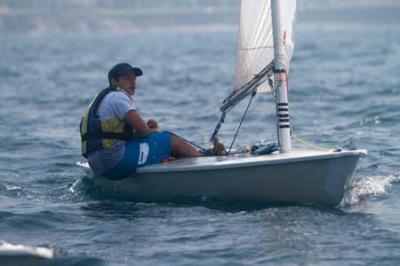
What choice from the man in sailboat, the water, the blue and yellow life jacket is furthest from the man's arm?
the water

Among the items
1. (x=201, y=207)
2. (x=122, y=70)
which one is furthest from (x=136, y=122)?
(x=201, y=207)

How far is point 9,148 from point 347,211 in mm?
6923

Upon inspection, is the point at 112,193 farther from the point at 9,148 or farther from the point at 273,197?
the point at 9,148

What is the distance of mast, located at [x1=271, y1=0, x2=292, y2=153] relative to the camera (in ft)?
36.2

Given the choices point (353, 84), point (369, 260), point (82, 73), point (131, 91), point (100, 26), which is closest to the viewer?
point (369, 260)

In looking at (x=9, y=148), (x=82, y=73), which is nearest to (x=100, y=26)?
(x=82, y=73)

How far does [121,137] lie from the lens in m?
11.4

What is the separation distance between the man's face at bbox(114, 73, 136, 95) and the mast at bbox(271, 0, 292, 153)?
1.45 metres

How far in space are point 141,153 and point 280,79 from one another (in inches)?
60.7

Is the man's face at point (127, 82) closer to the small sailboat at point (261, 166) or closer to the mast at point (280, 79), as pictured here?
the small sailboat at point (261, 166)

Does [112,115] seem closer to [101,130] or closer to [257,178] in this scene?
[101,130]

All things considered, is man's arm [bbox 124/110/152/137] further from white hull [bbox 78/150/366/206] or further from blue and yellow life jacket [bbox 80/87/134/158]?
white hull [bbox 78/150/366/206]

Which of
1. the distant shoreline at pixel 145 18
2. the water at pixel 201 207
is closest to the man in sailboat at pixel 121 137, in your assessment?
the water at pixel 201 207

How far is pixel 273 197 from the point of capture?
10.8m
